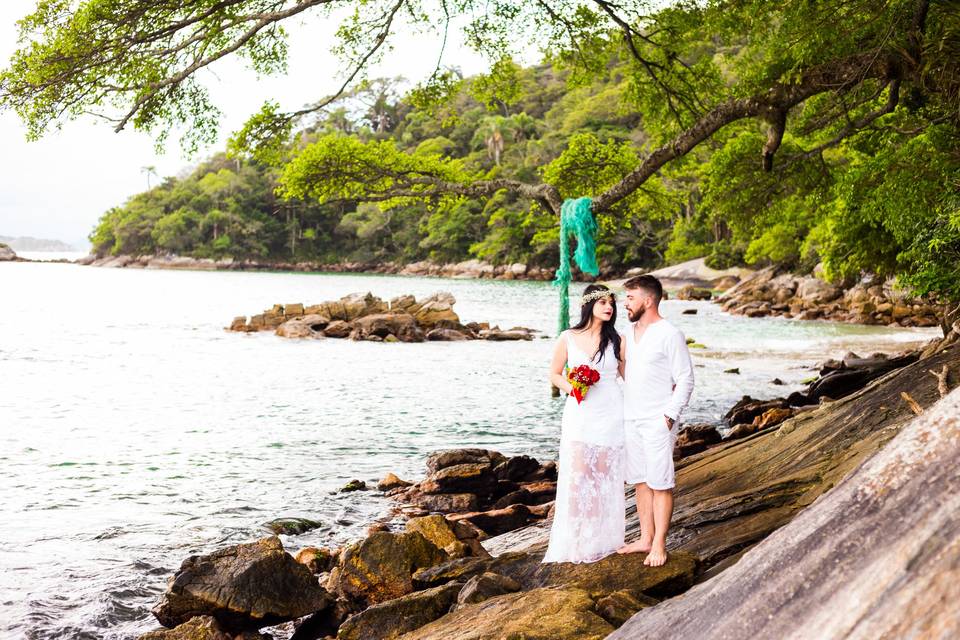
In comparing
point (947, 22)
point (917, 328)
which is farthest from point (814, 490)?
point (917, 328)

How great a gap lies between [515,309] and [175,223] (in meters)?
78.7

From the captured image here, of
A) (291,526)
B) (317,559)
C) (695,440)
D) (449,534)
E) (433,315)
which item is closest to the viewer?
(449,534)

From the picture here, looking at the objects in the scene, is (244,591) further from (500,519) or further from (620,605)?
(500,519)

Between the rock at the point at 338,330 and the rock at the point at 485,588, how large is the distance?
1071 inches

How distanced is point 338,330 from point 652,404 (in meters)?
27.8

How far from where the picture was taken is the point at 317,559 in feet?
25.0

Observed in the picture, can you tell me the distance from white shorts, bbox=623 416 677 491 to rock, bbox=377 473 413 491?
583cm

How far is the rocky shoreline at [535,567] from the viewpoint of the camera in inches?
178

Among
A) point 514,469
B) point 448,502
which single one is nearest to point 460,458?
point 514,469

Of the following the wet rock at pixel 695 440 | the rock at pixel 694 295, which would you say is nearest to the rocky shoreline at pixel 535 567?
the wet rock at pixel 695 440

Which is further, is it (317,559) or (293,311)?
(293,311)

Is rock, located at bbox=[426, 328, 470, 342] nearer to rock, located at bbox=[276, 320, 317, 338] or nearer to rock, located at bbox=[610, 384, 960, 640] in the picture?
rock, located at bbox=[276, 320, 317, 338]

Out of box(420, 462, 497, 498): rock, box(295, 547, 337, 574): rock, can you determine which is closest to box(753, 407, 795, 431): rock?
box(420, 462, 497, 498): rock

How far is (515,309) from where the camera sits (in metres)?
46.6
